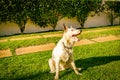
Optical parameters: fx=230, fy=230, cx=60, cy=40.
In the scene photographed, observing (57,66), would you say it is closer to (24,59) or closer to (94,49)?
(24,59)

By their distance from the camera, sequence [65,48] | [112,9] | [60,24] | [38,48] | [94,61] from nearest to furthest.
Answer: [65,48], [94,61], [38,48], [60,24], [112,9]

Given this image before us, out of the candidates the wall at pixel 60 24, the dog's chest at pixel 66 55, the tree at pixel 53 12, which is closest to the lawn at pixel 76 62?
the dog's chest at pixel 66 55

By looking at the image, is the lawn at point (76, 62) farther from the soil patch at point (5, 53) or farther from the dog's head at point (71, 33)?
the dog's head at point (71, 33)

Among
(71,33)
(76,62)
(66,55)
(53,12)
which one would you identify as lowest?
(76,62)

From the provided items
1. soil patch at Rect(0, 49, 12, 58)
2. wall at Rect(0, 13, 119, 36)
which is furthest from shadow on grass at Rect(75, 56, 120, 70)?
wall at Rect(0, 13, 119, 36)

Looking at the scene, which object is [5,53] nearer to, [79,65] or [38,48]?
[38,48]

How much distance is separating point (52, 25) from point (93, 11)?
9.33 ft

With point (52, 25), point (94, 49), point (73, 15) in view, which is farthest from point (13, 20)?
point (94, 49)

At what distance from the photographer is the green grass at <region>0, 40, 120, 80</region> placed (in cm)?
557

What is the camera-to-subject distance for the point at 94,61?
22.1 feet

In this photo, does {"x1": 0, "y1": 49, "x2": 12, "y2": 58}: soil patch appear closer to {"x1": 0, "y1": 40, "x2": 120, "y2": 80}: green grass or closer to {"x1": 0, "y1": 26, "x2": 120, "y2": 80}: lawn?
{"x1": 0, "y1": 26, "x2": 120, "y2": 80}: lawn

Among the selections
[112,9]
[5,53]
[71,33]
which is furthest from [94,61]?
[112,9]

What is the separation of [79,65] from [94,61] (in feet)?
1.77

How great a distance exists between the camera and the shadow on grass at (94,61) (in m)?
6.43
